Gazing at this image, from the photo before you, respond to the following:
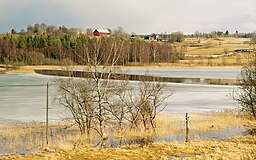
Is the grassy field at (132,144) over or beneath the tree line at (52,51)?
beneath

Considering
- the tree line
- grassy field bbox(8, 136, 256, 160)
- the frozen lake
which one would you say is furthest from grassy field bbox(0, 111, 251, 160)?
the tree line

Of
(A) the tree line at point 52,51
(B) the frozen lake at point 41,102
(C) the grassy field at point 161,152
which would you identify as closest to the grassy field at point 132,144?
(C) the grassy field at point 161,152

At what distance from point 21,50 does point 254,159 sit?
8252cm

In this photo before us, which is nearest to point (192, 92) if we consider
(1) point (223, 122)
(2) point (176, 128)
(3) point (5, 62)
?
(1) point (223, 122)

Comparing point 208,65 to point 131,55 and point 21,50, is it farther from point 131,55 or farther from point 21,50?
point 21,50

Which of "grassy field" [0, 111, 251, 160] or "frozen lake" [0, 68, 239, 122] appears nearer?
"grassy field" [0, 111, 251, 160]

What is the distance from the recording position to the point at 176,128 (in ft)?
59.5

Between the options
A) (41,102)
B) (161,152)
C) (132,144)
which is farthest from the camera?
(41,102)

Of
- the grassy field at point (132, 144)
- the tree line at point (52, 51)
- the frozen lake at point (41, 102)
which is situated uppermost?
the tree line at point (52, 51)

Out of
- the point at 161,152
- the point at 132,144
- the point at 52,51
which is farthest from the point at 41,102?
the point at 52,51

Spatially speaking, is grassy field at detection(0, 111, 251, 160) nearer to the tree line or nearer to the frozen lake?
the frozen lake

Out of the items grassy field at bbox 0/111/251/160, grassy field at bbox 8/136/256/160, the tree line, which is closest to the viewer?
grassy field at bbox 8/136/256/160

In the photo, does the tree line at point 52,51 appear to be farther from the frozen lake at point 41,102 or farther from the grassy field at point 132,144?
the grassy field at point 132,144

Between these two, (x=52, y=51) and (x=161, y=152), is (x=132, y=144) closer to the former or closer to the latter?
(x=161, y=152)
